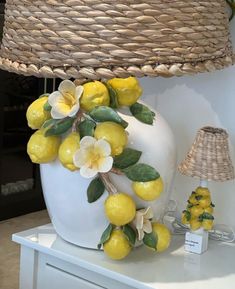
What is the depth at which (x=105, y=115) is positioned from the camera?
0.88m

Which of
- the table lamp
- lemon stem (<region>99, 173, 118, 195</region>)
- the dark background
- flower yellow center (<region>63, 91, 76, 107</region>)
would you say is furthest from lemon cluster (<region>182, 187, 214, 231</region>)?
the dark background

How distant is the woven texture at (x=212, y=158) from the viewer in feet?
3.34

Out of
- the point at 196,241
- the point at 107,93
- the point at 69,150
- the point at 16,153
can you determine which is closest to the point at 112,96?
the point at 107,93

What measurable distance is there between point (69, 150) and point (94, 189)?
0.27ft

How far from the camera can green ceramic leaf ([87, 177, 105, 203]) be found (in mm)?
918

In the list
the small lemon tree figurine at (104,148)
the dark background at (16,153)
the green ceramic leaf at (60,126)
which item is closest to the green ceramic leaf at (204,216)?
the small lemon tree figurine at (104,148)

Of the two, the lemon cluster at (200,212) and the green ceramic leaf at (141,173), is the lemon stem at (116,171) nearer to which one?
the green ceramic leaf at (141,173)

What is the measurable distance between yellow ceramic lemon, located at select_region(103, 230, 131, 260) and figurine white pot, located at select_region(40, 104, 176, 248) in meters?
0.05

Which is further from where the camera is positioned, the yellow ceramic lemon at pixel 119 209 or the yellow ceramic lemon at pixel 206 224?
the yellow ceramic lemon at pixel 206 224

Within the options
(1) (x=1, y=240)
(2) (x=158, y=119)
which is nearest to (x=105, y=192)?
(2) (x=158, y=119)

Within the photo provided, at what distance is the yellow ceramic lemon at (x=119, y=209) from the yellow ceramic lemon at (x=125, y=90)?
0.16 m

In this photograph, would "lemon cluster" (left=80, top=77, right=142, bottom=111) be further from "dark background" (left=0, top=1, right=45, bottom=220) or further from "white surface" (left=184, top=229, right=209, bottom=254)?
"dark background" (left=0, top=1, right=45, bottom=220)

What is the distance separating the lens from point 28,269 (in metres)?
1.08

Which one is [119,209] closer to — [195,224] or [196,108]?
[195,224]
